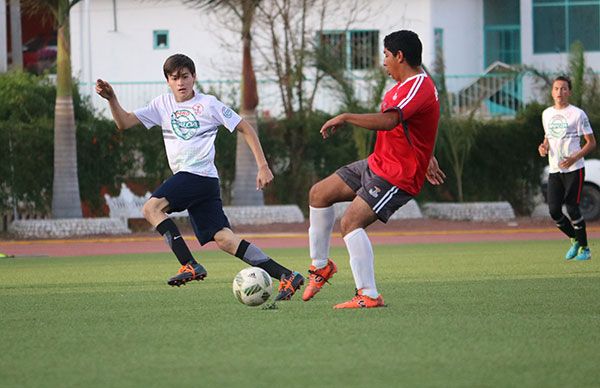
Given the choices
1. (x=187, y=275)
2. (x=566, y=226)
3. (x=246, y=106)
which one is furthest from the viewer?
(x=246, y=106)

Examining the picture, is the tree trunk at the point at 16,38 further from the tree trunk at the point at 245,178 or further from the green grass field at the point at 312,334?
the green grass field at the point at 312,334

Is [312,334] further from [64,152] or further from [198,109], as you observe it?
[64,152]

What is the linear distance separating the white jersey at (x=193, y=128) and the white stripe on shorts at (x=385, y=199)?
6.23 ft

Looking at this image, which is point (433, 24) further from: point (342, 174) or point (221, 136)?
point (342, 174)

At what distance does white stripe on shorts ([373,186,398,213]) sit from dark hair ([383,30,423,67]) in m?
0.95

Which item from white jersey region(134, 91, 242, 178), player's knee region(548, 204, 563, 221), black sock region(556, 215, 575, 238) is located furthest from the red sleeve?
black sock region(556, 215, 575, 238)

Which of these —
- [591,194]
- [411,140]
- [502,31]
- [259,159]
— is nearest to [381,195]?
[411,140]

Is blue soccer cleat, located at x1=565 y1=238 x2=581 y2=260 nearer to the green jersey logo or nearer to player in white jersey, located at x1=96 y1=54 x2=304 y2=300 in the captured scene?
player in white jersey, located at x1=96 y1=54 x2=304 y2=300

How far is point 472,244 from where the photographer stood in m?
21.0

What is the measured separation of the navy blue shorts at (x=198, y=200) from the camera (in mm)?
11312

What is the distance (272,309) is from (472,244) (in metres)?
11.3

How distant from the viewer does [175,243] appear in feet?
37.0

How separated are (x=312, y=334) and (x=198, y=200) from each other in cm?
327

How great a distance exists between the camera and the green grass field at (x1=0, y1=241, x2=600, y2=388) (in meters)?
6.74
